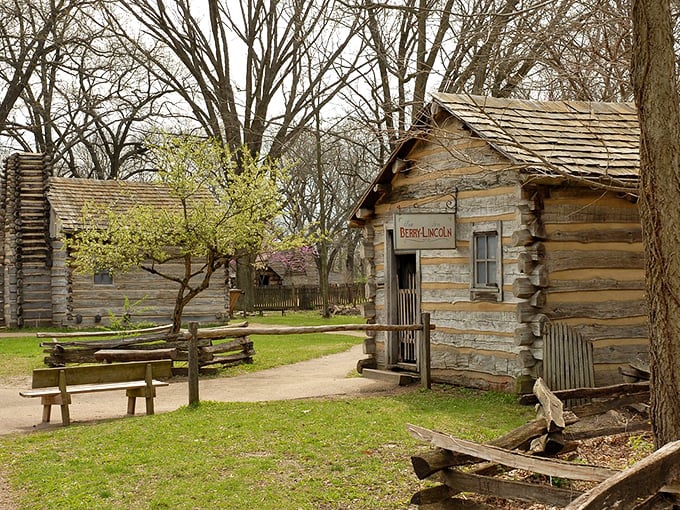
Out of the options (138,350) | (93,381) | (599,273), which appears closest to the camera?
(93,381)

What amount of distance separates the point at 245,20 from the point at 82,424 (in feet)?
78.1

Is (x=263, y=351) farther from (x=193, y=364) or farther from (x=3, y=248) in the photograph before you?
(x=3, y=248)

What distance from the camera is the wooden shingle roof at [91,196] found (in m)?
28.9

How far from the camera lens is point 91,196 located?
30.5 metres

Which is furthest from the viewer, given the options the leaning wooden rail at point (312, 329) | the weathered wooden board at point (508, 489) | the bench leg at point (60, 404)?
the leaning wooden rail at point (312, 329)

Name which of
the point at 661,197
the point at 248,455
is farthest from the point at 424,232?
the point at 661,197

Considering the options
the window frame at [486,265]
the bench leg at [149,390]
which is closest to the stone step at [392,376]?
the window frame at [486,265]

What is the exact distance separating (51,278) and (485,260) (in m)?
20.5

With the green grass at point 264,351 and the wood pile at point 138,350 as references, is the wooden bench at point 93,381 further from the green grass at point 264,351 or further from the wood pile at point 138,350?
the green grass at point 264,351

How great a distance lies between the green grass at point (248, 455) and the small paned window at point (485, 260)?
181 cm

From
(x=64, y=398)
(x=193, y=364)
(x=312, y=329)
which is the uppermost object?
(x=312, y=329)

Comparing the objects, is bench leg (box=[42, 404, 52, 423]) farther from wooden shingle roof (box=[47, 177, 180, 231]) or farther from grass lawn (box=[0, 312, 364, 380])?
wooden shingle roof (box=[47, 177, 180, 231])

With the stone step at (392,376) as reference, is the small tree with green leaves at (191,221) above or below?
above

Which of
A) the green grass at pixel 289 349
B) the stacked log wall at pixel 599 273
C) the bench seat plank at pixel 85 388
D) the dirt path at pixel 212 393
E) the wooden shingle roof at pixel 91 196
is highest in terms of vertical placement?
the wooden shingle roof at pixel 91 196
